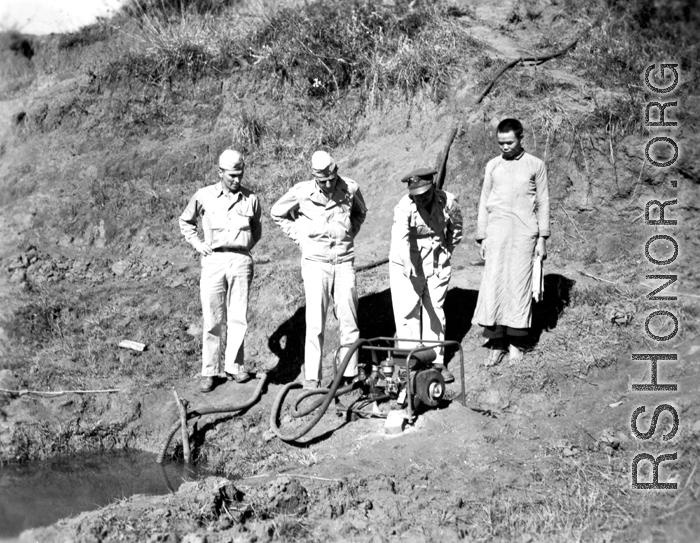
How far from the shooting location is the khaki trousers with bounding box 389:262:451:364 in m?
8.48

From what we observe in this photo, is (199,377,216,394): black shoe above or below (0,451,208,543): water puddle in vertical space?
above

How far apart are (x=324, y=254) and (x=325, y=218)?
13.0 inches

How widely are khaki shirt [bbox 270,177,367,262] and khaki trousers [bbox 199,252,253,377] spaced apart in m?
0.68

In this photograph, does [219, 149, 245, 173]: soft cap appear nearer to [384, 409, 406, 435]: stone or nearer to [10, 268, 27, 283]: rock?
[384, 409, 406, 435]: stone

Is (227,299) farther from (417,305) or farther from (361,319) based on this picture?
(417,305)

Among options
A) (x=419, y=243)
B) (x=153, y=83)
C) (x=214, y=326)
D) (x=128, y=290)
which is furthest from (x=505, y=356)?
(x=153, y=83)

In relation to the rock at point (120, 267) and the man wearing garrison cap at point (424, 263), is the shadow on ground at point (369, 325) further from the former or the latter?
the rock at point (120, 267)

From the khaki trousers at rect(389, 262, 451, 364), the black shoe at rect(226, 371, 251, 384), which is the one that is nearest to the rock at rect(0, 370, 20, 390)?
the black shoe at rect(226, 371, 251, 384)

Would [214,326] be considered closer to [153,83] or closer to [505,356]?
[505,356]

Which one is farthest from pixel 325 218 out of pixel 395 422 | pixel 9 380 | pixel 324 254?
pixel 9 380

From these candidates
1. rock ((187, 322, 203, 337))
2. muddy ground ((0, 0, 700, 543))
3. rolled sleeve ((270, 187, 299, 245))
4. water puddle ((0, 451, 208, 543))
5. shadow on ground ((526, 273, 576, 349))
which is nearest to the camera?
muddy ground ((0, 0, 700, 543))

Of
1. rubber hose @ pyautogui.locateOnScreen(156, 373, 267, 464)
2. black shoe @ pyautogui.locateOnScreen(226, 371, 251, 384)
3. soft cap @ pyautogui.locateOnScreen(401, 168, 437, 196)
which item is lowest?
rubber hose @ pyautogui.locateOnScreen(156, 373, 267, 464)

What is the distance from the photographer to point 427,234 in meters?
8.46

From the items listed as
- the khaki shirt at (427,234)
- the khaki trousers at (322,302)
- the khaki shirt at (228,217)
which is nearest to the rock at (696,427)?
the khaki shirt at (427,234)
